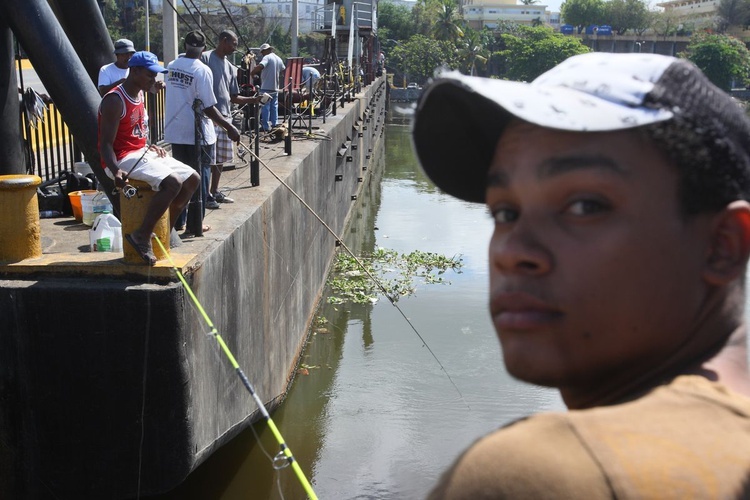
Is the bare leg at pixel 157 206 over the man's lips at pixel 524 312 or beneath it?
beneath

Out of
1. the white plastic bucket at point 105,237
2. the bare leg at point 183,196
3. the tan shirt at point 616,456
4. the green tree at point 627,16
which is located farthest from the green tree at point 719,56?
the tan shirt at point 616,456

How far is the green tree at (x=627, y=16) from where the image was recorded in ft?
A: 183

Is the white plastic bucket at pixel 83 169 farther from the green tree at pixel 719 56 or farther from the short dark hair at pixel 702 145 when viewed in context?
the green tree at pixel 719 56

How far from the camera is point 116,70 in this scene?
28.7 feet

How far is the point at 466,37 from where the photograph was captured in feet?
242

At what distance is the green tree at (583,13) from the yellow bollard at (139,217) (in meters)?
79.2

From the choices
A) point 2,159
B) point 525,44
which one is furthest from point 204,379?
point 525,44

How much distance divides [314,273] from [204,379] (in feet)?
20.5

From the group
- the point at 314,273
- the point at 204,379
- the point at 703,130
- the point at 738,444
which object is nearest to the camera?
the point at 738,444

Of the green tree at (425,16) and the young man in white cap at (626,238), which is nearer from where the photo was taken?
the young man in white cap at (626,238)

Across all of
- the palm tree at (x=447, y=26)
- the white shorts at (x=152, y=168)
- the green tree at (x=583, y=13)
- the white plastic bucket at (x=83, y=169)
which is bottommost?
the white plastic bucket at (x=83, y=169)

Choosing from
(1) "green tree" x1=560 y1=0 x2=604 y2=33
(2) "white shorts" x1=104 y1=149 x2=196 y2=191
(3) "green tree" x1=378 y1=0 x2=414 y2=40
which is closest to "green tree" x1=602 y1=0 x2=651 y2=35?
(1) "green tree" x1=560 y1=0 x2=604 y2=33

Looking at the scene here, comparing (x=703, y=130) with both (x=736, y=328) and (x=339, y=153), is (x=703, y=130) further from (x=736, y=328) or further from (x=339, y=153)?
(x=339, y=153)

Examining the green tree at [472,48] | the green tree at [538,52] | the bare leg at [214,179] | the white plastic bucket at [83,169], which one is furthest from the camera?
the green tree at [472,48]
